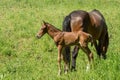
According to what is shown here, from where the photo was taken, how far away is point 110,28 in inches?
575

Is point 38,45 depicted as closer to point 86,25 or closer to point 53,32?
point 86,25

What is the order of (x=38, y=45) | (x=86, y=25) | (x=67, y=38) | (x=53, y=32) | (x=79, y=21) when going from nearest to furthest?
(x=67, y=38)
(x=53, y=32)
(x=79, y=21)
(x=86, y=25)
(x=38, y=45)

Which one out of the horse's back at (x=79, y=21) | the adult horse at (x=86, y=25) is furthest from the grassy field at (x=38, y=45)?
the horse's back at (x=79, y=21)

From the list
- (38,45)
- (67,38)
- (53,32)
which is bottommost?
(38,45)

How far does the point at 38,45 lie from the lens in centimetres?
1163

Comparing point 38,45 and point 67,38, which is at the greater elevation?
point 67,38

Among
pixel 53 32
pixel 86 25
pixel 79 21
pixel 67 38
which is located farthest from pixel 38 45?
pixel 67 38

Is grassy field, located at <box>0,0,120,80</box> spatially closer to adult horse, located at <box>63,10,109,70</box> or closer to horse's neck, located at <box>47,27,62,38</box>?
adult horse, located at <box>63,10,109,70</box>

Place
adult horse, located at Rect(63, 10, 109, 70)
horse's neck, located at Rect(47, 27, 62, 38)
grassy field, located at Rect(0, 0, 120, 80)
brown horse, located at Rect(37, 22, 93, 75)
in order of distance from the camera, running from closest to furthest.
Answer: grassy field, located at Rect(0, 0, 120, 80) < brown horse, located at Rect(37, 22, 93, 75) < horse's neck, located at Rect(47, 27, 62, 38) < adult horse, located at Rect(63, 10, 109, 70)

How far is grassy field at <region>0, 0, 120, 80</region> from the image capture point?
24.5 feet

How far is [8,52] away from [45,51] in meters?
1.28

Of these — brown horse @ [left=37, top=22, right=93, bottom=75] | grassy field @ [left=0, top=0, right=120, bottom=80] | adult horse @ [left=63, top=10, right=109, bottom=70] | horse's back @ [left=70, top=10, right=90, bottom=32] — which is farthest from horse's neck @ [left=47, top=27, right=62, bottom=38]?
grassy field @ [left=0, top=0, right=120, bottom=80]

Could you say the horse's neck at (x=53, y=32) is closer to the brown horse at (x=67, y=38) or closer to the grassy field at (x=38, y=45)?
the brown horse at (x=67, y=38)

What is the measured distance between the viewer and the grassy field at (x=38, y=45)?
7.48m
